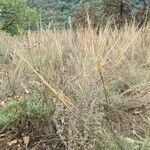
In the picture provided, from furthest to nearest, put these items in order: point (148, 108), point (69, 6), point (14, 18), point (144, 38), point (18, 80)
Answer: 1. point (69, 6)
2. point (14, 18)
3. point (144, 38)
4. point (18, 80)
5. point (148, 108)

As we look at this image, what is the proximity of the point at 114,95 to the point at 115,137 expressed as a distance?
3.92 feet

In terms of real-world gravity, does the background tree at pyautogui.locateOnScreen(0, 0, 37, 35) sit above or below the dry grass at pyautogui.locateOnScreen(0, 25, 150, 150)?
below

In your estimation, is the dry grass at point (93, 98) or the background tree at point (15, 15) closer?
the dry grass at point (93, 98)

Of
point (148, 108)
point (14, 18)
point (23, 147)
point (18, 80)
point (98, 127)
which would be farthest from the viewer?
point (14, 18)

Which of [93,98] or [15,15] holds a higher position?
[93,98]

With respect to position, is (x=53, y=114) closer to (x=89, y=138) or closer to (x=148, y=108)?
(x=89, y=138)

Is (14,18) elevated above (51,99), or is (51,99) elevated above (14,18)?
(51,99)

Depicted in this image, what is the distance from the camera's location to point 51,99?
3.20 meters

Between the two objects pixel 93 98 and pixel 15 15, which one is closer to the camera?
pixel 93 98

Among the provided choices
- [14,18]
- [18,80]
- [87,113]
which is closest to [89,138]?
[87,113]

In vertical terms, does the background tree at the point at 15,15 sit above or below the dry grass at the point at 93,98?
below

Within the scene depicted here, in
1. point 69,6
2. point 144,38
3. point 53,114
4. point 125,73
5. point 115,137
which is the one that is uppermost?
point 115,137

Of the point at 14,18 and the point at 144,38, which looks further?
the point at 14,18

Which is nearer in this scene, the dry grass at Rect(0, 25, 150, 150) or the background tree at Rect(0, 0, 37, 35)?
the dry grass at Rect(0, 25, 150, 150)
